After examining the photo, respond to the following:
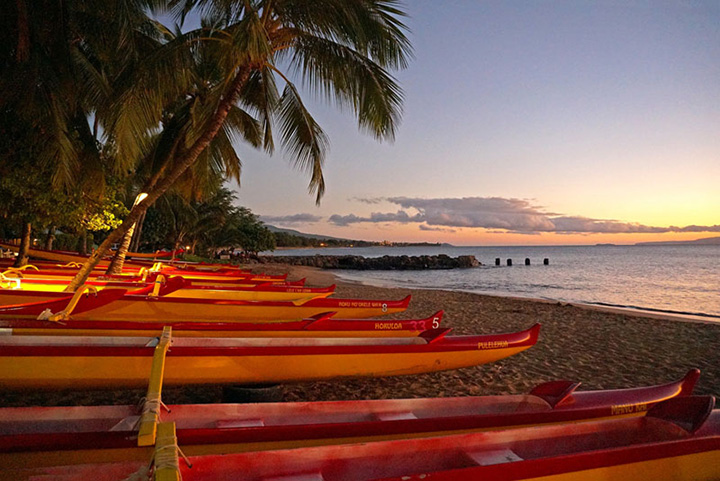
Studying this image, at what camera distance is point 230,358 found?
309 centimetres

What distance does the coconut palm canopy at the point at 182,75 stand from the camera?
5.32 metres

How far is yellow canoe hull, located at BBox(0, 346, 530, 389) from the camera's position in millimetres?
2783

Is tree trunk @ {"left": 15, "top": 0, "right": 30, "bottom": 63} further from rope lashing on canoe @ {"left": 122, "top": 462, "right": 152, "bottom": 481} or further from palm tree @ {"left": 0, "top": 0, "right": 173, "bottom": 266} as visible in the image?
rope lashing on canoe @ {"left": 122, "top": 462, "right": 152, "bottom": 481}

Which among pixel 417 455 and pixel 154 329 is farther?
pixel 154 329

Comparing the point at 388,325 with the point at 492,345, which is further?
the point at 388,325

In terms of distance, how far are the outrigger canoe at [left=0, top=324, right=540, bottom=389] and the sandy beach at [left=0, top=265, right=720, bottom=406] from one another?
54cm

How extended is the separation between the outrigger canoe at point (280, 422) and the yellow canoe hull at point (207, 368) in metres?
1.09

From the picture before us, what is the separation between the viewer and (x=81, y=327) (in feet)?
11.5

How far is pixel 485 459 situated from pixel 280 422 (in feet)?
3.13

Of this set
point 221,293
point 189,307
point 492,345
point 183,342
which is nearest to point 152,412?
point 183,342

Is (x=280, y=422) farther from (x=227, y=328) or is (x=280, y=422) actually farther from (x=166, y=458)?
(x=227, y=328)

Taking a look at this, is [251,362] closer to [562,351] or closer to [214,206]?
[562,351]

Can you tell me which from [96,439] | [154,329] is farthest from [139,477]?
[154,329]

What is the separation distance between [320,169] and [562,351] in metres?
4.85
